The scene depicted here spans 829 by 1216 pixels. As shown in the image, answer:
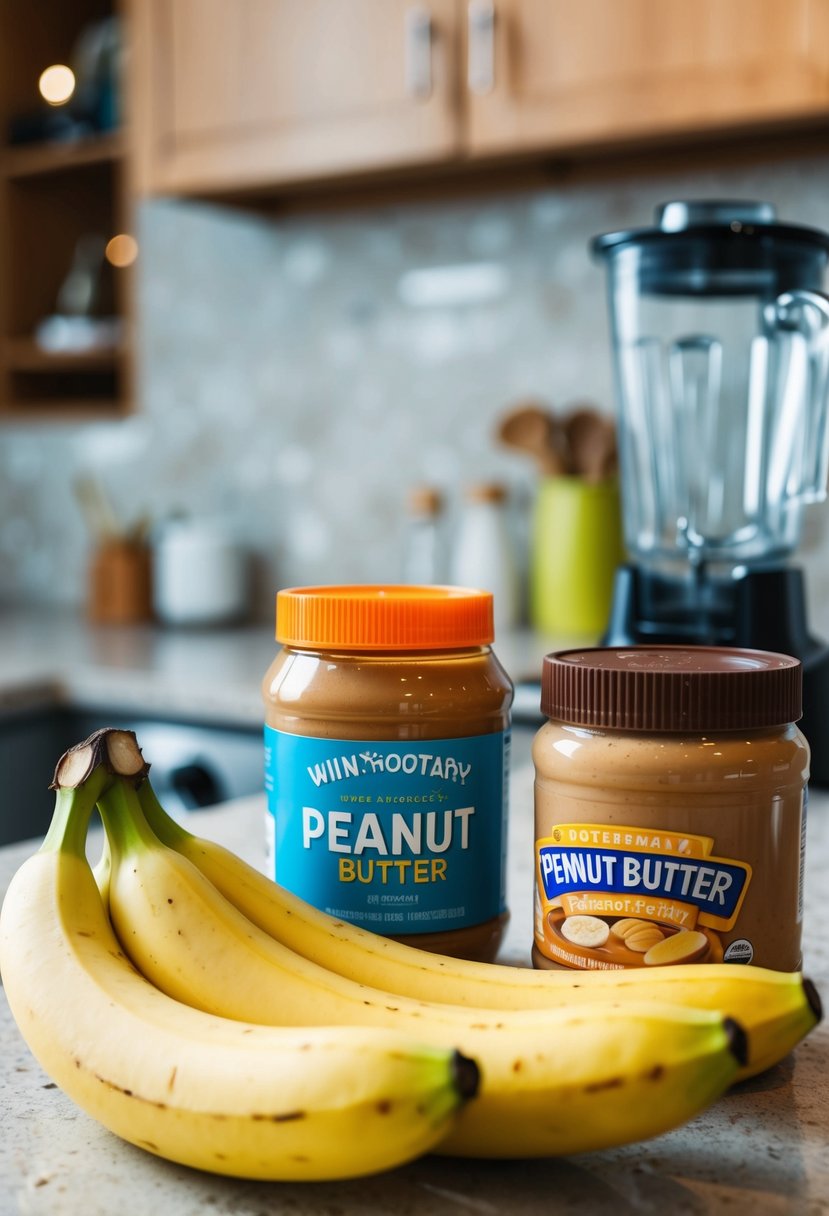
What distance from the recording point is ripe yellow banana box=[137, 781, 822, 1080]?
1.53ft

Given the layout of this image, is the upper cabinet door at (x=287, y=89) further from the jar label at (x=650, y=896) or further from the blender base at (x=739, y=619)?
the jar label at (x=650, y=896)

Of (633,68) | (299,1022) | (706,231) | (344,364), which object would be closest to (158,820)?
(299,1022)

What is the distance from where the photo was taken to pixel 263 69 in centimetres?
188

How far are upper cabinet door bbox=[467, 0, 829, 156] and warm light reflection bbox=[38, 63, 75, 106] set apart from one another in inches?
46.5

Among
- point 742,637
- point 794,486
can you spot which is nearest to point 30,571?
point 794,486

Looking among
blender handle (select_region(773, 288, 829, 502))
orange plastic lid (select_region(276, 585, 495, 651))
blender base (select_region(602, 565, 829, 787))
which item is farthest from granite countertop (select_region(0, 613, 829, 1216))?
blender handle (select_region(773, 288, 829, 502))

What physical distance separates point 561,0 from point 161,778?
1143 mm

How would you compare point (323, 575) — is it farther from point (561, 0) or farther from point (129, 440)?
point (561, 0)

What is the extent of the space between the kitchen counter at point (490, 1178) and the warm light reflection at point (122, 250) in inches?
84.2

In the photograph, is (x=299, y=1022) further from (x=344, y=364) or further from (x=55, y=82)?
(x=55, y=82)

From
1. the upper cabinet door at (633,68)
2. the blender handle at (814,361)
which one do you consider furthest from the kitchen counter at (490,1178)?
the upper cabinet door at (633,68)

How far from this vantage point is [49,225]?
265 centimetres

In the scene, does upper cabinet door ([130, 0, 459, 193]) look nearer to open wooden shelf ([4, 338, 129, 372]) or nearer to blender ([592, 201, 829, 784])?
blender ([592, 201, 829, 784])

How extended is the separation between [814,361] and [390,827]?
917 millimetres
